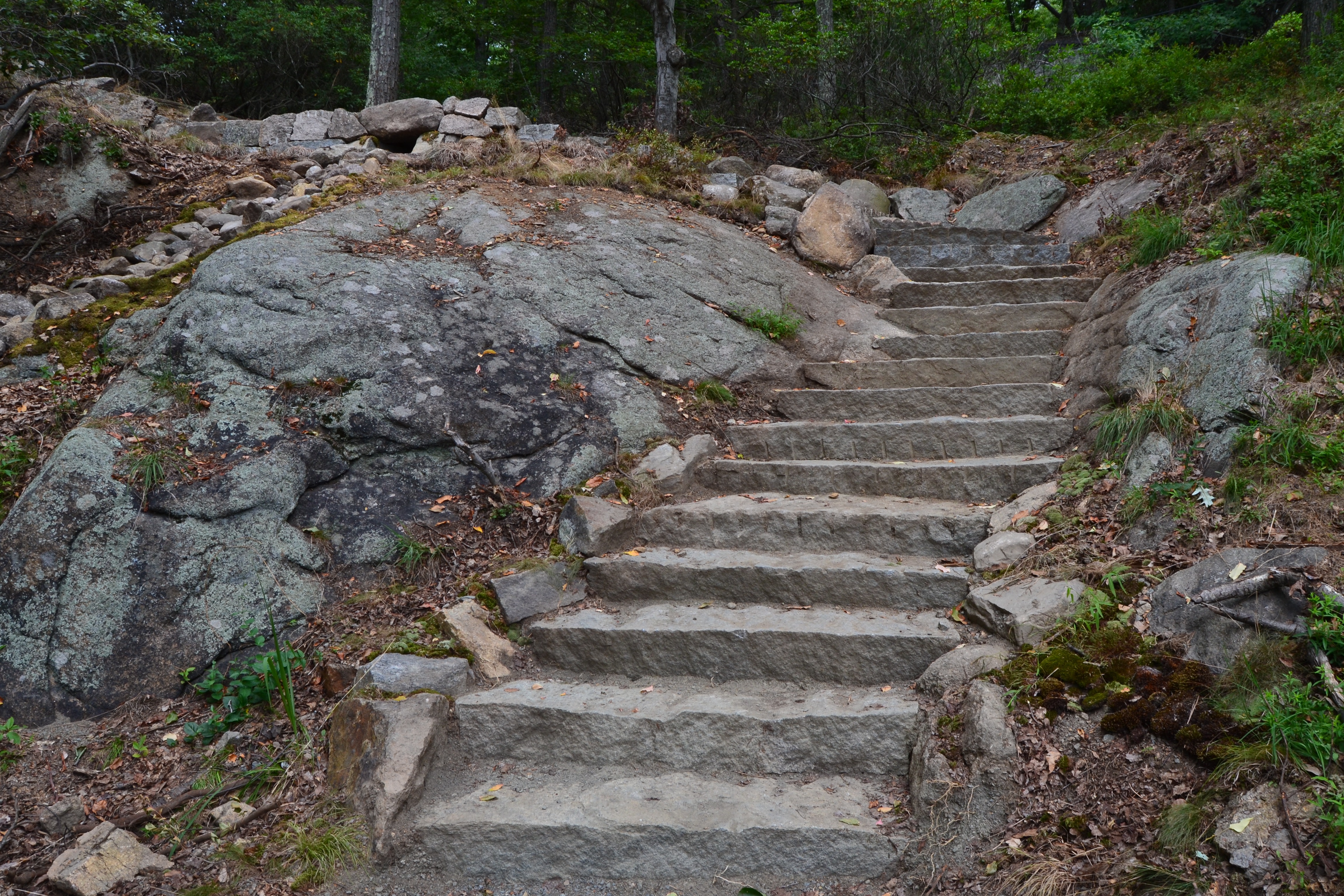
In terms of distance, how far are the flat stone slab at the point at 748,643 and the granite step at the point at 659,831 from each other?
1.63ft

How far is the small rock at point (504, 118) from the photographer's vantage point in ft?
27.2

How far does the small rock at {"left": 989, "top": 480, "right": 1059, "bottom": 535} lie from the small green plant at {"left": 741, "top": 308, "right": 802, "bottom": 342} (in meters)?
2.35

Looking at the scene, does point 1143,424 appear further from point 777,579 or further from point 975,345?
point 975,345

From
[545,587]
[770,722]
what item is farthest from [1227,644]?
[545,587]

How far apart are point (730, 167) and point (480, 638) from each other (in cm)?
618

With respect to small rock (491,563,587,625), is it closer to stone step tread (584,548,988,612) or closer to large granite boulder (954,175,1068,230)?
stone step tread (584,548,988,612)

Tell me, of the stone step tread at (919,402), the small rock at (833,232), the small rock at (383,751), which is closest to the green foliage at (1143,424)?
the stone step tread at (919,402)

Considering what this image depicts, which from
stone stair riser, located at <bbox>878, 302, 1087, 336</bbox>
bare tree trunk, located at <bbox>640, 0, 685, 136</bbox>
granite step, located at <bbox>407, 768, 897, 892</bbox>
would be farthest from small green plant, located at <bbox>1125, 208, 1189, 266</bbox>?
bare tree trunk, located at <bbox>640, 0, 685, 136</bbox>

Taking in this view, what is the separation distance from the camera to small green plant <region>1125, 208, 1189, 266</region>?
518cm

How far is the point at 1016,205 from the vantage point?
8172 mm

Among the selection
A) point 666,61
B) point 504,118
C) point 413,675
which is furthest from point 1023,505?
point 666,61

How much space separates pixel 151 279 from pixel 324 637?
3381 mm

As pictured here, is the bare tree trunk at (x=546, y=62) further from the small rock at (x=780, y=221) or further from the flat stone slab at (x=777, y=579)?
the flat stone slab at (x=777, y=579)

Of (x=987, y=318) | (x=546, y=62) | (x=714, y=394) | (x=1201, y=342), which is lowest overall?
(x=714, y=394)
